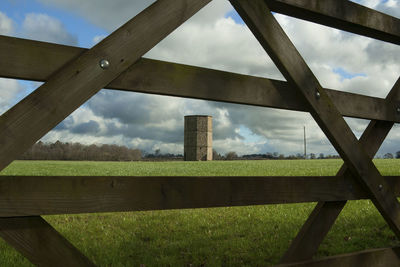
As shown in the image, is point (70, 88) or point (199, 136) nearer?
point (70, 88)

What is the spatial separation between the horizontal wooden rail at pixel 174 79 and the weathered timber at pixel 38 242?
0.81m

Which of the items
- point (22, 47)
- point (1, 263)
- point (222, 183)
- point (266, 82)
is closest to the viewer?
point (22, 47)

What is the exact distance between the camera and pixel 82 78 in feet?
6.32

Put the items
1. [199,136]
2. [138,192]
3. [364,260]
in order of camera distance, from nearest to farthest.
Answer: [138,192] < [364,260] < [199,136]

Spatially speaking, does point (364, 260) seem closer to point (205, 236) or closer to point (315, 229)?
point (315, 229)

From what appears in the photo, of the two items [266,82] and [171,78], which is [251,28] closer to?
[266,82]

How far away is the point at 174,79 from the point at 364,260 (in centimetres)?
249

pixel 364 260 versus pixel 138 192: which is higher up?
pixel 138 192

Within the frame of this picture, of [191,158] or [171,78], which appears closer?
[171,78]

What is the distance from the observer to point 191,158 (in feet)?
136

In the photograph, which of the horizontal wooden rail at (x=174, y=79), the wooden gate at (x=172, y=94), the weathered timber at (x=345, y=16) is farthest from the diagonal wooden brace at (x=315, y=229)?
the weathered timber at (x=345, y=16)

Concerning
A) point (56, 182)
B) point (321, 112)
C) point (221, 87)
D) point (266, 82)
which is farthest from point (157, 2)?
point (321, 112)

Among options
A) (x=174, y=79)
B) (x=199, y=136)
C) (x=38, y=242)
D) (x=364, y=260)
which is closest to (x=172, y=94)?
(x=174, y=79)

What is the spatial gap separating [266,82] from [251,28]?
42 centimetres
